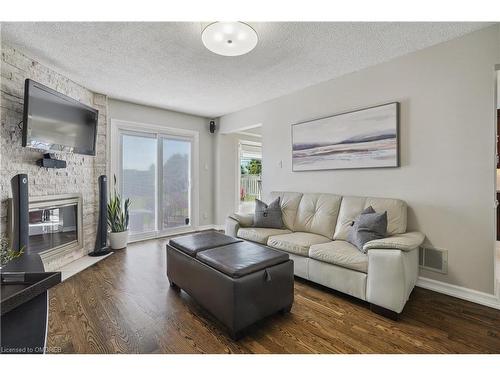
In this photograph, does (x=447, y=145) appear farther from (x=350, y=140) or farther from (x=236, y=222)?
(x=236, y=222)

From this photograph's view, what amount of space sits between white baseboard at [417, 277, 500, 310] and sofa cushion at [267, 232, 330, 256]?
3.37 feet

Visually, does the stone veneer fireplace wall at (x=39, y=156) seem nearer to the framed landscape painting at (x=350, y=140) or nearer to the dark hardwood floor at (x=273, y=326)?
the dark hardwood floor at (x=273, y=326)

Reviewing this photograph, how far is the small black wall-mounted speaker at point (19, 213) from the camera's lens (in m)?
2.28

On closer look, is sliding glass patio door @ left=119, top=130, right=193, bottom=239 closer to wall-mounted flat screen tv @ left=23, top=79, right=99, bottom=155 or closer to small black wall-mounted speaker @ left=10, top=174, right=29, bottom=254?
wall-mounted flat screen tv @ left=23, top=79, right=99, bottom=155

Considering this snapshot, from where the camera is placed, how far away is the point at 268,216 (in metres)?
3.28

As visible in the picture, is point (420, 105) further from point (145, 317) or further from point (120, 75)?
point (120, 75)

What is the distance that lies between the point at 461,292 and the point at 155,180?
179 inches

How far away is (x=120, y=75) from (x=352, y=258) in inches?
133

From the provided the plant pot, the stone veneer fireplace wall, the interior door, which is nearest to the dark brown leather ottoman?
the stone veneer fireplace wall

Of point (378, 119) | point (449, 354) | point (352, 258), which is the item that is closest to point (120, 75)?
point (378, 119)

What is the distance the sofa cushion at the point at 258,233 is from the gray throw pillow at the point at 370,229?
1012 mm

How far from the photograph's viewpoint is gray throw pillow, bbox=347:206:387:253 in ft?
7.31

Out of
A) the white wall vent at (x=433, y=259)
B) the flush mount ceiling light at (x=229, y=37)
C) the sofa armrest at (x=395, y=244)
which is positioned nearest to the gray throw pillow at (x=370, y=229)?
the sofa armrest at (x=395, y=244)

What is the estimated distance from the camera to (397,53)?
251cm
